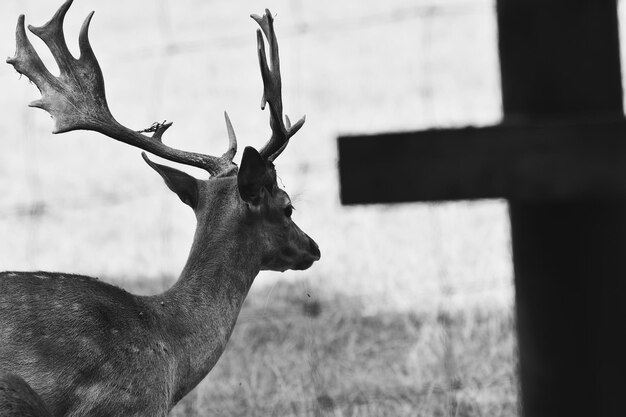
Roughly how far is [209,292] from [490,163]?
9.87 feet

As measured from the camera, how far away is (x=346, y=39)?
10.9 metres

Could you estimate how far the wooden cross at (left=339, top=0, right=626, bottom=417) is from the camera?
→ 179 cm


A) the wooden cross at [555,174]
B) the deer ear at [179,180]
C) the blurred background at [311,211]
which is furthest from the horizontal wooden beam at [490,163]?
the deer ear at [179,180]

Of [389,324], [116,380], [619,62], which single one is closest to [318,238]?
[389,324]

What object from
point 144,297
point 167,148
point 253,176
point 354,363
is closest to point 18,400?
point 144,297

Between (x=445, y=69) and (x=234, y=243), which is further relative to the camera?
(x=445, y=69)

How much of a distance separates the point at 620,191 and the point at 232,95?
8.46 m

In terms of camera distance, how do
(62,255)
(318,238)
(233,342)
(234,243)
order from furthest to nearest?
(62,255), (318,238), (233,342), (234,243)

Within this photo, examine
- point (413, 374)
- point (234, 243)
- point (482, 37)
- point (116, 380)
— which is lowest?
point (413, 374)

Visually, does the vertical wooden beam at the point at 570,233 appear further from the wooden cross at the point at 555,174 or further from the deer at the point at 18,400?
the deer at the point at 18,400

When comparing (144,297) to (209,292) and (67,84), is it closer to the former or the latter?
(209,292)

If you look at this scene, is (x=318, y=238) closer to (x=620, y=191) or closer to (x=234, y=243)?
(x=234, y=243)

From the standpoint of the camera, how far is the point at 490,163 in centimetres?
181

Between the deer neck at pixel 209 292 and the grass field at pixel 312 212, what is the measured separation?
2.62 feet
